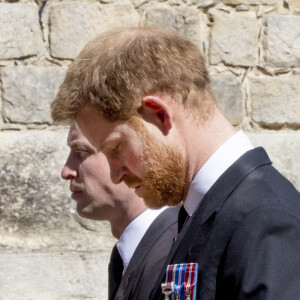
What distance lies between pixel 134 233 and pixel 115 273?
17 cm

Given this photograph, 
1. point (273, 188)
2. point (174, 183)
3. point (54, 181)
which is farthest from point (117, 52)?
point (54, 181)

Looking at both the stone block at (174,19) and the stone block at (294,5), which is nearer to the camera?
the stone block at (174,19)

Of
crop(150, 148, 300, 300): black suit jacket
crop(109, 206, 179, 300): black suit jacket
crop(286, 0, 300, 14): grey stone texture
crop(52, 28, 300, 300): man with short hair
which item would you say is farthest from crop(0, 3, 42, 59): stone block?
crop(150, 148, 300, 300): black suit jacket

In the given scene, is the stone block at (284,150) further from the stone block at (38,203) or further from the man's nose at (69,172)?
the man's nose at (69,172)

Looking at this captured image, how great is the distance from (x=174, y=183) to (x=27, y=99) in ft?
7.68

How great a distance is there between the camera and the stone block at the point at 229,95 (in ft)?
14.3

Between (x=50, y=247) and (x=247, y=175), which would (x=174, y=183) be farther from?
(x=50, y=247)

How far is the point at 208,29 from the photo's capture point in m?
4.35

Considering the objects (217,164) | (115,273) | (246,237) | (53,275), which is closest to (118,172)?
(217,164)

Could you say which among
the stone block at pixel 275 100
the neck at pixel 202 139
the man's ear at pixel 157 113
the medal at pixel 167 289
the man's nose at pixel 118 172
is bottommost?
the stone block at pixel 275 100

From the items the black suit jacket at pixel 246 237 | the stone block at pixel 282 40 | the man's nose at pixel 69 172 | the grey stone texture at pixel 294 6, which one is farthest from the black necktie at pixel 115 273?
the grey stone texture at pixel 294 6

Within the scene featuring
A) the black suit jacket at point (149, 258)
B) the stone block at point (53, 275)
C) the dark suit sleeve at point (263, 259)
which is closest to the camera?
the dark suit sleeve at point (263, 259)

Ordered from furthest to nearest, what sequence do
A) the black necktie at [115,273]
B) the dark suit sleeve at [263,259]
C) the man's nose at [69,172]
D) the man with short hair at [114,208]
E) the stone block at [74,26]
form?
the stone block at [74,26]
the man's nose at [69,172]
the black necktie at [115,273]
the man with short hair at [114,208]
the dark suit sleeve at [263,259]

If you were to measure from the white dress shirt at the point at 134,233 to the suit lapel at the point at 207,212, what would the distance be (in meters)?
0.96
